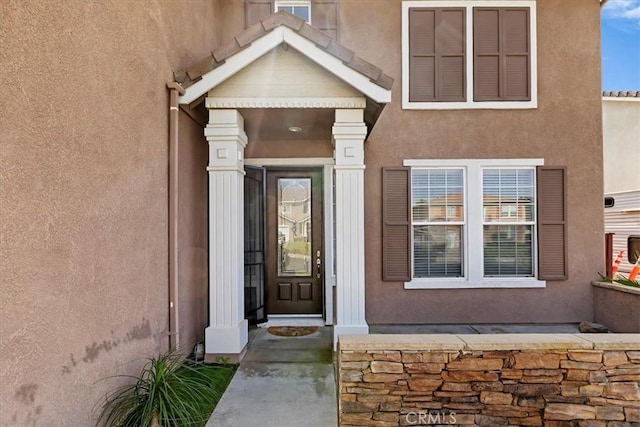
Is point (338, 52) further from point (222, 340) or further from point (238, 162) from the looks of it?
point (222, 340)

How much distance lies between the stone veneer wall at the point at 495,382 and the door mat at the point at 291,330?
9.84 ft

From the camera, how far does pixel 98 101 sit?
3.00 metres

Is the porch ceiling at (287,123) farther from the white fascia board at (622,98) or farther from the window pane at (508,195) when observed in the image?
the white fascia board at (622,98)

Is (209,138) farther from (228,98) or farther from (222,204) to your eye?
(222,204)

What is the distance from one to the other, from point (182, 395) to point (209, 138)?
3004 mm

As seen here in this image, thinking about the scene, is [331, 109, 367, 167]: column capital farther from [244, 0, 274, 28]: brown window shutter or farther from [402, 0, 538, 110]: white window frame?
[244, 0, 274, 28]: brown window shutter

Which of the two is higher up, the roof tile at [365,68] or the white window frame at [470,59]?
the white window frame at [470,59]

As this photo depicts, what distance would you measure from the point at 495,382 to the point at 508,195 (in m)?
4.05

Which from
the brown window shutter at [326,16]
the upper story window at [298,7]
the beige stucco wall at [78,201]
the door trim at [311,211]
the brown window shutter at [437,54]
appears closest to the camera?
the beige stucco wall at [78,201]

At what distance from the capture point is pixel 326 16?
636 centimetres

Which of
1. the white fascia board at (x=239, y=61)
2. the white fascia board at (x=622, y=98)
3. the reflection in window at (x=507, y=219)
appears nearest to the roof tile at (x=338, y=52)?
the white fascia board at (x=239, y=61)

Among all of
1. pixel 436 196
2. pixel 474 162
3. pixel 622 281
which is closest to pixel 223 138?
pixel 436 196

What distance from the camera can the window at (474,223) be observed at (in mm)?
6125

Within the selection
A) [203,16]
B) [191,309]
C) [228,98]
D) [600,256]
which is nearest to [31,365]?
[191,309]
